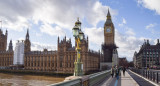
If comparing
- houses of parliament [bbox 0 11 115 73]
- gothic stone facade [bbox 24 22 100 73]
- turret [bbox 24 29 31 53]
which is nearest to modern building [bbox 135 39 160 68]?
houses of parliament [bbox 0 11 115 73]

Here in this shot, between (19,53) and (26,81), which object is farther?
(19,53)

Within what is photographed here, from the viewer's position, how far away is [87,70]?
9044cm

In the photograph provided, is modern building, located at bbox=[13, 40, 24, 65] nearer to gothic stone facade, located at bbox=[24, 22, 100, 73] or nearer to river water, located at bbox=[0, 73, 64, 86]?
gothic stone facade, located at bbox=[24, 22, 100, 73]

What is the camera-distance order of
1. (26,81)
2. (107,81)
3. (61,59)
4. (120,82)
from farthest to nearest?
(61,59)
(26,81)
(107,81)
(120,82)

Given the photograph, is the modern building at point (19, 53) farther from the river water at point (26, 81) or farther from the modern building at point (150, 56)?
the modern building at point (150, 56)

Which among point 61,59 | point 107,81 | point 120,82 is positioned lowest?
point 61,59

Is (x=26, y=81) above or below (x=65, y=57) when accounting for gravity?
below

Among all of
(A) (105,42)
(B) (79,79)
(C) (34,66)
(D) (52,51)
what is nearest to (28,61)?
(C) (34,66)

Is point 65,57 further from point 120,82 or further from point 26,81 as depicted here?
point 120,82

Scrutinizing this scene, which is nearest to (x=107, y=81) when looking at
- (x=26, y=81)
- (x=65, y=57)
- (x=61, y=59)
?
(x=26, y=81)

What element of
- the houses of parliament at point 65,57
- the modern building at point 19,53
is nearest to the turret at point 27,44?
the houses of parliament at point 65,57

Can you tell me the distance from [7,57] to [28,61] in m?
26.5

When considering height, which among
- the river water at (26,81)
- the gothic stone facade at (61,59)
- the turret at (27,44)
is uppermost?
the turret at (27,44)

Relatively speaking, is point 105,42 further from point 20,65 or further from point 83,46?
point 20,65
